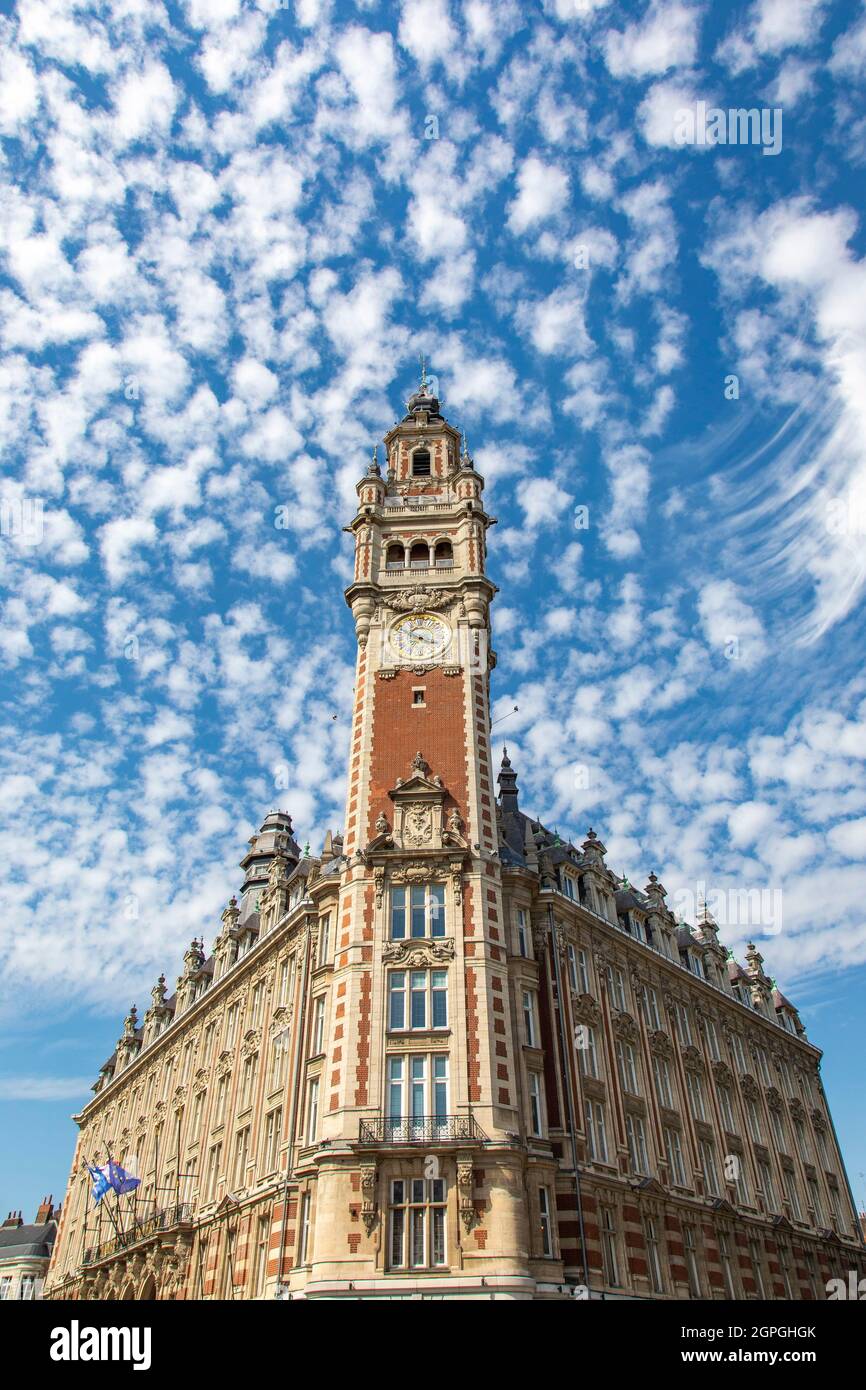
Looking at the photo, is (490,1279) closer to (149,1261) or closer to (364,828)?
(364,828)

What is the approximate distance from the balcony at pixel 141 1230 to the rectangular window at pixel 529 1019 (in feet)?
70.2

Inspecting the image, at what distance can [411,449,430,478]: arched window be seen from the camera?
199 feet

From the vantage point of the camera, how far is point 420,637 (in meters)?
51.2

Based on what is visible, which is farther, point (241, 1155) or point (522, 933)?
point (241, 1155)

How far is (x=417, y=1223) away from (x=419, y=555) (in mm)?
34216

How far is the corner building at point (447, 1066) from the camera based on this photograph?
3544cm

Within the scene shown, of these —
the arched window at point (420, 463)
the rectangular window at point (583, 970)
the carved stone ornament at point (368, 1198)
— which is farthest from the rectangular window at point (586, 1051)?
the arched window at point (420, 463)

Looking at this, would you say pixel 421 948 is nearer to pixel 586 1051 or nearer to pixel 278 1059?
pixel 586 1051

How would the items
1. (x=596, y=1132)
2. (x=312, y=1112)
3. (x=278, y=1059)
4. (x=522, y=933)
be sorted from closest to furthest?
(x=312, y=1112), (x=596, y=1132), (x=522, y=933), (x=278, y=1059)

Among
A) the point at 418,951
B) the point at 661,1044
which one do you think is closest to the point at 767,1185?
the point at 661,1044

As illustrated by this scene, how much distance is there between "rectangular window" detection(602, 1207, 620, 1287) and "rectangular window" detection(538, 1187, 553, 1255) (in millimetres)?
3844

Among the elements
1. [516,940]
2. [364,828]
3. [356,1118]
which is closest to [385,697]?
[364,828]
